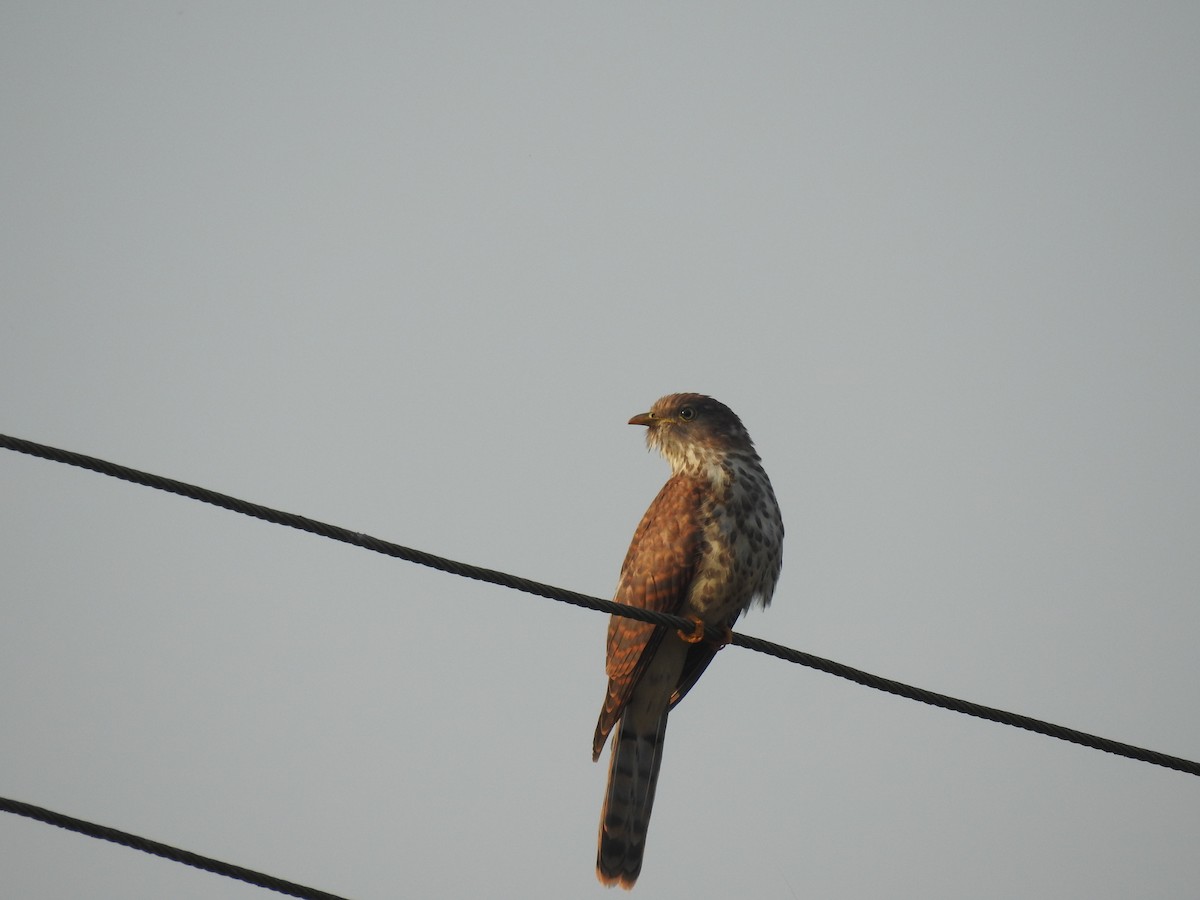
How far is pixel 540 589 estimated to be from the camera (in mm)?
4094

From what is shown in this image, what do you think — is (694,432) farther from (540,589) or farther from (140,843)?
(140,843)

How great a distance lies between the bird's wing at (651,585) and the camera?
20.1ft

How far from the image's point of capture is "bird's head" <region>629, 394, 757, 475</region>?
21.9 ft

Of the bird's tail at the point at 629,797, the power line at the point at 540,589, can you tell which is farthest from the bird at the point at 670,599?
the power line at the point at 540,589

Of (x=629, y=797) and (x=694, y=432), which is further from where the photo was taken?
(x=694, y=432)

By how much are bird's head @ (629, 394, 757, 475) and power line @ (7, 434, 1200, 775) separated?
2028 millimetres

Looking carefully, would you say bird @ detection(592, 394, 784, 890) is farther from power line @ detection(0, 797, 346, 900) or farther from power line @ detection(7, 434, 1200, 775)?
power line @ detection(0, 797, 346, 900)

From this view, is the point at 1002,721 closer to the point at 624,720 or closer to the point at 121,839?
the point at 624,720

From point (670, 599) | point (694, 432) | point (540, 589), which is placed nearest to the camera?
point (540, 589)

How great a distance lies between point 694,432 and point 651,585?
3.57ft

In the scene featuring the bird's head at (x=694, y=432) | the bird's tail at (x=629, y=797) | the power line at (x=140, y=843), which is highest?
the bird's head at (x=694, y=432)

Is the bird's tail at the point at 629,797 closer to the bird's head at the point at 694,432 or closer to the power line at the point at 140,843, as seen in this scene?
the bird's head at the point at 694,432

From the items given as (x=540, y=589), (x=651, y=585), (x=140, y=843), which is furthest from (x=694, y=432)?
(x=140, y=843)

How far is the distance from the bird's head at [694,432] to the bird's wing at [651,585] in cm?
24
